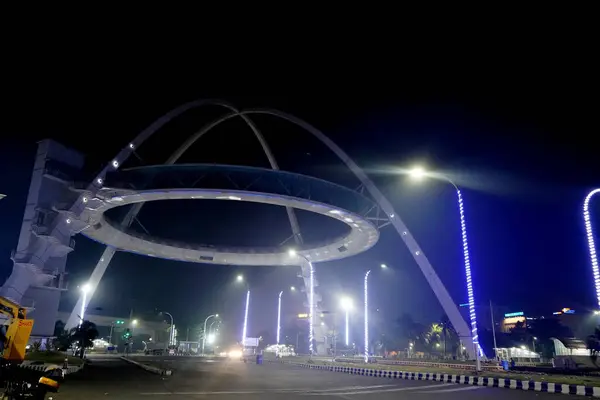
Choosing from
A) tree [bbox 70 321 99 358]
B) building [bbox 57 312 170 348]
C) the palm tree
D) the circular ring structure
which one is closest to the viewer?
the circular ring structure

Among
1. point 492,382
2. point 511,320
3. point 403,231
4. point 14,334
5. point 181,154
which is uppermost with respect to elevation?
point 181,154

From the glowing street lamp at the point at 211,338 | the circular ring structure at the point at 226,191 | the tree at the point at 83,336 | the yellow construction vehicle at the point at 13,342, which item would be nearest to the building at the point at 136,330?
the glowing street lamp at the point at 211,338

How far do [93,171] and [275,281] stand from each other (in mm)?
77091

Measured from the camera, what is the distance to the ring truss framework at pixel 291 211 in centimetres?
4706

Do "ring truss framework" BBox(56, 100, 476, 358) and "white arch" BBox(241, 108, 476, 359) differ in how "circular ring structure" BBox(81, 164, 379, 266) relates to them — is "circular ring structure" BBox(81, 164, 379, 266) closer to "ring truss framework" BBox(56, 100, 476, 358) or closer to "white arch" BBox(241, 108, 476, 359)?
"ring truss framework" BBox(56, 100, 476, 358)

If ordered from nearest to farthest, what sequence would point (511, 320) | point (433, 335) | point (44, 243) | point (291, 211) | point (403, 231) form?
point (44, 243) → point (403, 231) → point (291, 211) → point (433, 335) → point (511, 320)

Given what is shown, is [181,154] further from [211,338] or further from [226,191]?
[211,338]

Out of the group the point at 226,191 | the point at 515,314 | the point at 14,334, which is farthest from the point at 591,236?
the point at 515,314

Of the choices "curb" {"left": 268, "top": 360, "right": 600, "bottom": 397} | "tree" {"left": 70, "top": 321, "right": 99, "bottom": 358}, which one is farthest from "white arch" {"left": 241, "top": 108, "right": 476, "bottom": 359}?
"tree" {"left": 70, "top": 321, "right": 99, "bottom": 358}

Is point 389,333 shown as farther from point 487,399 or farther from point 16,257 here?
point 487,399

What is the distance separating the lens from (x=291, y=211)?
76.4m

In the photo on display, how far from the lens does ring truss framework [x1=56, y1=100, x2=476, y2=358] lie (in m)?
47.1

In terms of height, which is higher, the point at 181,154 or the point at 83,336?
the point at 181,154

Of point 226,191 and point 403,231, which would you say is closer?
point 226,191
